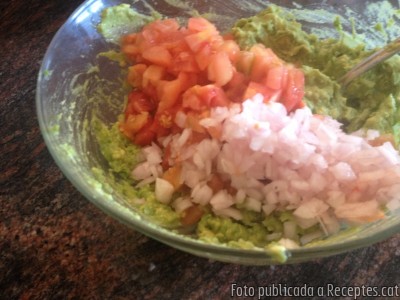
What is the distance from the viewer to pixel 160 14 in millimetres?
1599

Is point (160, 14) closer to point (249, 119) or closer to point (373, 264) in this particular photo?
point (249, 119)

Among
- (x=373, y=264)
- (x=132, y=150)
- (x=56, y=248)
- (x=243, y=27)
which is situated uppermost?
(x=243, y=27)

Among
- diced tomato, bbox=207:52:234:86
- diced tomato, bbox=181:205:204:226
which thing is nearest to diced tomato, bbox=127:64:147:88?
diced tomato, bbox=207:52:234:86

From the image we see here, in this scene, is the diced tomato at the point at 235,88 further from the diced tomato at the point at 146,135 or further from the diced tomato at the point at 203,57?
the diced tomato at the point at 146,135

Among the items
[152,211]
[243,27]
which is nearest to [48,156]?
[152,211]

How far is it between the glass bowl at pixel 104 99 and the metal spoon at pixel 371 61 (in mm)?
259

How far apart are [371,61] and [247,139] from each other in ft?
1.65

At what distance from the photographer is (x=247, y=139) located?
119 cm

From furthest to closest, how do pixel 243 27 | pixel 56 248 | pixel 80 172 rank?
pixel 243 27, pixel 56 248, pixel 80 172

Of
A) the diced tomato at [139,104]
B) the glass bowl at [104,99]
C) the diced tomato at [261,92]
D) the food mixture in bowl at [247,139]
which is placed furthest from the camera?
the diced tomato at [139,104]

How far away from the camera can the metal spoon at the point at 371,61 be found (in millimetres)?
1375

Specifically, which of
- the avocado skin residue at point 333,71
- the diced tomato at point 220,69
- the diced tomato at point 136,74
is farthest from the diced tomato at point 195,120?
the avocado skin residue at point 333,71

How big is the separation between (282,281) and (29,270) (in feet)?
2.10

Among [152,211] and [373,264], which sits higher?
[152,211]
